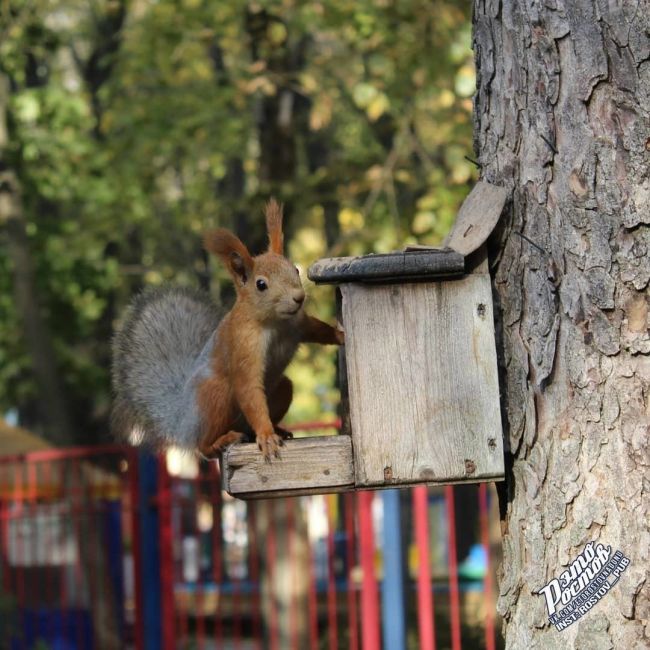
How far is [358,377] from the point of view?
2057mm

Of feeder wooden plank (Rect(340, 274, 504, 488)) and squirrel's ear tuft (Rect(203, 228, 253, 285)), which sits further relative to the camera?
squirrel's ear tuft (Rect(203, 228, 253, 285))

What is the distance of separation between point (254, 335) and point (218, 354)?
→ 0.16 m

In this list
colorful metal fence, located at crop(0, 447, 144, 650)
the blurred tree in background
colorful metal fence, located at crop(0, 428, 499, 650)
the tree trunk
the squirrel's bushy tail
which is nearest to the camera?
the tree trunk

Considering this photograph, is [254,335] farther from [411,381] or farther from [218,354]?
[411,381]

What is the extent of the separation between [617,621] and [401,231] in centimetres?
447

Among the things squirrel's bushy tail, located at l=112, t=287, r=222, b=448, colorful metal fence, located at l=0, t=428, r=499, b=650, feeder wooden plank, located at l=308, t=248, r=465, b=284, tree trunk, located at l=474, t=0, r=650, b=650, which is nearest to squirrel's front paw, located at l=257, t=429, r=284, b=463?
feeder wooden plank, located at l=308, t=248, r=465, b=284

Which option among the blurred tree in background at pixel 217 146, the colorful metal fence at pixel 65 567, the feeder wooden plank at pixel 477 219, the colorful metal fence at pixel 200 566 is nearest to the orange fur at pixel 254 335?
the feeder wooden plank at pixel 477 219

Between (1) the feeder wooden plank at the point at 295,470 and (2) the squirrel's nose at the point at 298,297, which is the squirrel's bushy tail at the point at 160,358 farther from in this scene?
(1) the feeder wooden plank at the point at 295,470

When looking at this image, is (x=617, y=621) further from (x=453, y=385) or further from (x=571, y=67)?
(x=571, y=67)

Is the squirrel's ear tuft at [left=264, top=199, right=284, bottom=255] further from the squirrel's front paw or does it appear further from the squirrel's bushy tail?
the squirrel's front paw

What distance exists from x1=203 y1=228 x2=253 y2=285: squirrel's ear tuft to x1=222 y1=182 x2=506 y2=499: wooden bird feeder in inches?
11.7

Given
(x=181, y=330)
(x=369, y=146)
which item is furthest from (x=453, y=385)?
(x=369, y=146)

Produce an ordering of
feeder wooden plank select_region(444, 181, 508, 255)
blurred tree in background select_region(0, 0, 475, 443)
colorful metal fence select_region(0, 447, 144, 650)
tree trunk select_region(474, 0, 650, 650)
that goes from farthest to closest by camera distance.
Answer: blurred tree in background select_region(0, 0, 475, 443) < colorful metal fence select_region(0, 447, 144, 650) < feeder wooden plank select_region(444, 181, 508, 255) < tree trunk select_region(474, 0, 650, 650)

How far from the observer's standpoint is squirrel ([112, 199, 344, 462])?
2316 millimetres
